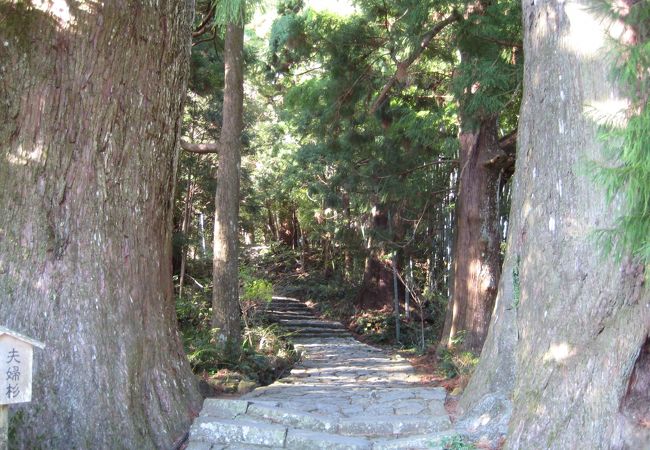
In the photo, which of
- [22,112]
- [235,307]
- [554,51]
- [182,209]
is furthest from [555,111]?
[182,209]

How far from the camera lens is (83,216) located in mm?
4477

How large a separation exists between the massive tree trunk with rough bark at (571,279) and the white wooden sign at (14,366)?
3040 millimetres

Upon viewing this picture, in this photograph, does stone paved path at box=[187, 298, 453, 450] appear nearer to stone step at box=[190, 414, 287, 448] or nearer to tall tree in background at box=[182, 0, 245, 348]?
stone step at box=[190, 414, 287, 448]

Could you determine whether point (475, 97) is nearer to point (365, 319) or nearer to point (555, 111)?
point (555, 111)

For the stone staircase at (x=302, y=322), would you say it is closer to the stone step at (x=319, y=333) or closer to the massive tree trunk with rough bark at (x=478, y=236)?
the stone step at (x=319, y=333)

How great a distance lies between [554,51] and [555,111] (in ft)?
1.41

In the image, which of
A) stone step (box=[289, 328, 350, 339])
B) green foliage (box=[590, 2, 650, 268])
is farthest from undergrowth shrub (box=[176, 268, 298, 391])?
green foliage (box=[590, 2, 650, 268])

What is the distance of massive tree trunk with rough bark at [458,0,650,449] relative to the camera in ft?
10.7

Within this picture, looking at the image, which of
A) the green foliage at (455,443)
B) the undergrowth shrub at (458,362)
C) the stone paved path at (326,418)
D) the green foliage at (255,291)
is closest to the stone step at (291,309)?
the green foliage at (255,291)

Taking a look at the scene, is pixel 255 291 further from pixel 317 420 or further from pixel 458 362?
pixel 317 420

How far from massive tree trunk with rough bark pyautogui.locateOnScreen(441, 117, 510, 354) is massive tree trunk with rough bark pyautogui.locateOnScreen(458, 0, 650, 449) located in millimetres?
4091

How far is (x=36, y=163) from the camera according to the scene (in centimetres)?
435

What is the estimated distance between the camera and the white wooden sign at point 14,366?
3.16 metres

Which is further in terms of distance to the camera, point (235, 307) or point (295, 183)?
point (295, 183)
